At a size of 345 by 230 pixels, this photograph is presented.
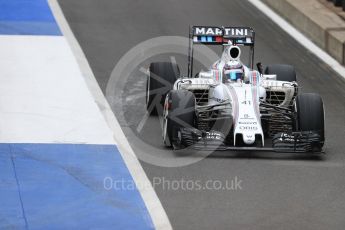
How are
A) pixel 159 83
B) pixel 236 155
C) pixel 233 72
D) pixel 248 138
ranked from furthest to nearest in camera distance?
pixel 159 83 → pixel 233 72 → pixel 236 155 → pixel 248 138

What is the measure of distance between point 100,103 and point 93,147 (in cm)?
261

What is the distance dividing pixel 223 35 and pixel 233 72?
1.03 m

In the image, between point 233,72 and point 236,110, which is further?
point 233,72

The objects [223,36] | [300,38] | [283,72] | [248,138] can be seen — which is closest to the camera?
[248,138]

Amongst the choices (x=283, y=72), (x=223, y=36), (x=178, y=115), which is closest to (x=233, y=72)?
(x=223, y=36)

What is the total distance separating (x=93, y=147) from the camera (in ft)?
57.9

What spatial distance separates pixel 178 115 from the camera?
1719 cm

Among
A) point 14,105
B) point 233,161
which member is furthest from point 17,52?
point 233,161

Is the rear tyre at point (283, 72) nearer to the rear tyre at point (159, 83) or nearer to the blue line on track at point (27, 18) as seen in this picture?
the rear tyre at point (159, 83)

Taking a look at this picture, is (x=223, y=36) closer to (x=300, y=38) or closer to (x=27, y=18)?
(x=300, y=38)

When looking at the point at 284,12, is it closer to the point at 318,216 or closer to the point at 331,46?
the point at 331,46

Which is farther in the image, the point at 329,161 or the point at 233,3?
the point at 233,3

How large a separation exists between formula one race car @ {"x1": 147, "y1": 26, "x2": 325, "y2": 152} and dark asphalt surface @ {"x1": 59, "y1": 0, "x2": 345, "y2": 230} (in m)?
0.31

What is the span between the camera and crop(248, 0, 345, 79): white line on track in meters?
23.9
